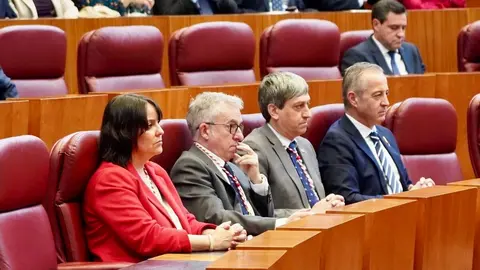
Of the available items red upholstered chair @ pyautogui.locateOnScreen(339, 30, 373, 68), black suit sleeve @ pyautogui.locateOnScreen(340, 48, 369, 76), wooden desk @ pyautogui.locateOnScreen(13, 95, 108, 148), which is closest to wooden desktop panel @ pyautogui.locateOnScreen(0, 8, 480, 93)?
red upholstered chair @ pyautogui.locateOnScreen(339, 30, 373, 68)

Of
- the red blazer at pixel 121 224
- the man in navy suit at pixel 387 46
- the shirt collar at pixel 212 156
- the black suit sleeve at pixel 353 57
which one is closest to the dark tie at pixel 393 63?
the man in navy suit at pixel 387 46

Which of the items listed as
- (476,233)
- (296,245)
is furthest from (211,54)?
(296,245)

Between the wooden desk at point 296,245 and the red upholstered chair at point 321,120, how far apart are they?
1097 millimetres

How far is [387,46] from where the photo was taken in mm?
3918

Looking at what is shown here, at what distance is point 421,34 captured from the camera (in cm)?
439

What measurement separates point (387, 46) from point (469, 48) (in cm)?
33

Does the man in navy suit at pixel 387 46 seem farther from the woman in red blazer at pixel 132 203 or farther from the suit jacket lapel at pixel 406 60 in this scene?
the woman in red blazer at pixel 132 203

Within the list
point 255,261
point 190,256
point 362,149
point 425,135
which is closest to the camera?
point 255,261

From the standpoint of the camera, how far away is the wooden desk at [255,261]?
1597mm

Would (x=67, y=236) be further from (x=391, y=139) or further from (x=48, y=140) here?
(x=391, y=139)

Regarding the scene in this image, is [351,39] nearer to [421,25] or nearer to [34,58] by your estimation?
[421,25]

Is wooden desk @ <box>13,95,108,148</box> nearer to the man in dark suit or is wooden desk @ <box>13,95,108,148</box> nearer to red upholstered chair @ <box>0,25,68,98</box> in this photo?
the man in dark suit

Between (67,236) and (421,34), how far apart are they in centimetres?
242

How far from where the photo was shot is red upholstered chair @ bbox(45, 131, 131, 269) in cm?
223
